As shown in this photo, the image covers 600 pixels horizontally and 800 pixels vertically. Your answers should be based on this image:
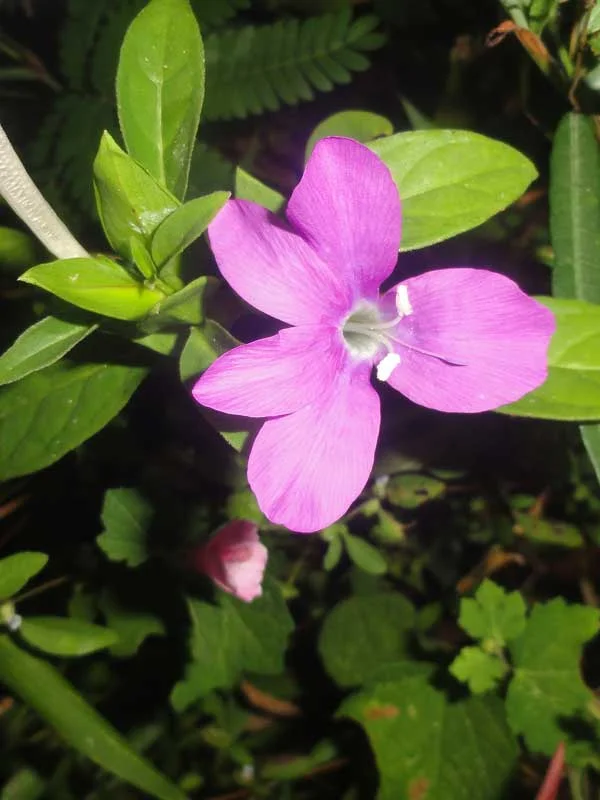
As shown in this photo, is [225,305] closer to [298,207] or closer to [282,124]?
[298,207]

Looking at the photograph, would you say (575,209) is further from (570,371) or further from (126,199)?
(126,199)

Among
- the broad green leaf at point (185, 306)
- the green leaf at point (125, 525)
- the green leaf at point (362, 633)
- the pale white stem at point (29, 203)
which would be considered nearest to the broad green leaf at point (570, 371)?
the broad green leaf at point (185, 306)

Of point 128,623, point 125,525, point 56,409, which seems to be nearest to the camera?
point 56,409

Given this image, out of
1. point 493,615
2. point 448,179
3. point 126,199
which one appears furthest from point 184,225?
point 493,615

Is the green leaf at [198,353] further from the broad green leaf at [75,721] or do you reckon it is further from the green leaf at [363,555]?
the green leaf at [363,555]

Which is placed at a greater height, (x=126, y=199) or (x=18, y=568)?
(x=126, y=199)

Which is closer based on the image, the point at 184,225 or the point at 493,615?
the point at 184,225
